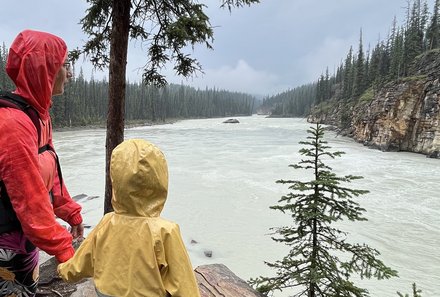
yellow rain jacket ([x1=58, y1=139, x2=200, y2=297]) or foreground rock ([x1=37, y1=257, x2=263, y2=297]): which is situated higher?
yellow rain jacket ([x1=58, y1=139, x2=200, y2=297])

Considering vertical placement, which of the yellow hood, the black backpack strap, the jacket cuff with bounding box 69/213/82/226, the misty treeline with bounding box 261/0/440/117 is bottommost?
the jacket cuff with bounding box 69/213/82/226

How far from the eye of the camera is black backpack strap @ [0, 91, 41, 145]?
4.64 ft

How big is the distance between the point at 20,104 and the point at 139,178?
66cm

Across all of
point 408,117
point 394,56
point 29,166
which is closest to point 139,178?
point 29,166

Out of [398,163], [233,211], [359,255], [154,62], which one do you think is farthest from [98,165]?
[398,163]

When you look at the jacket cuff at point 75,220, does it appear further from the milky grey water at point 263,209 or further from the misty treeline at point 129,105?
the misty treeline at point 129,105

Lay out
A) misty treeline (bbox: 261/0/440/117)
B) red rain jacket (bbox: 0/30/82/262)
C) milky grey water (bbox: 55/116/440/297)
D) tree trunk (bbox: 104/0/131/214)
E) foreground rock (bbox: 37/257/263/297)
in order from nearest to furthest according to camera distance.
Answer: red rain jacket (bbox: 0/30/82/262) → foreground rock (bbox: 37/257/263/297) → tree trunk (bbox: 104/0/131/214) → milky grey water (bbox: 55/116/440/297) → misty treeline (bbox: 261/0/440/117)

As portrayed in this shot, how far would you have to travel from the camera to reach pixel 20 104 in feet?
4.83

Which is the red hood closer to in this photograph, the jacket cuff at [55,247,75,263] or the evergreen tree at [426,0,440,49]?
the jacket cuff at [55,247,75,263]

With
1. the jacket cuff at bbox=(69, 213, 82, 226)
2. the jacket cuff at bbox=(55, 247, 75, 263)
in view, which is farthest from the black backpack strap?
the jacket cuff at bbox=(69, 213, 82, 226)

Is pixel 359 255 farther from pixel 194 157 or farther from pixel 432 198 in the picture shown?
pixel 194 157

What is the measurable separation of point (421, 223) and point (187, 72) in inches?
406

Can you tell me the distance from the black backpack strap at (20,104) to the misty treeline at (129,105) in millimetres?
29880

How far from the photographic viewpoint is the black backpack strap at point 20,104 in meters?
1.42
